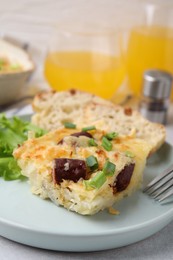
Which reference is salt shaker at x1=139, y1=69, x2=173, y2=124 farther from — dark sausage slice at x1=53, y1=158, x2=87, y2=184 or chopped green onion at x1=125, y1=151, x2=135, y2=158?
dark sausage slice at x1=53, y1=158, x2=87, y2=184

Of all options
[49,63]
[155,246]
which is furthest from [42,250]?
[49,63]

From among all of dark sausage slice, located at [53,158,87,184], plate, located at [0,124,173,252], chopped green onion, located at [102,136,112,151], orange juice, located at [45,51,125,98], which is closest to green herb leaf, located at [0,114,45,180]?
plate, located at [0,124,173,252]

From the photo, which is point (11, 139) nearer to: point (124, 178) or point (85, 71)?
point (124, 178)

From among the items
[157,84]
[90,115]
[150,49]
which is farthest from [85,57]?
[90,115]

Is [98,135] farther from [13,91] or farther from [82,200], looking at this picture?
[13,91]

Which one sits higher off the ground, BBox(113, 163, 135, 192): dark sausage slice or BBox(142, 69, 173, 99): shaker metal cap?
BBox(113, 163, 135, 192): dark sausage slice
